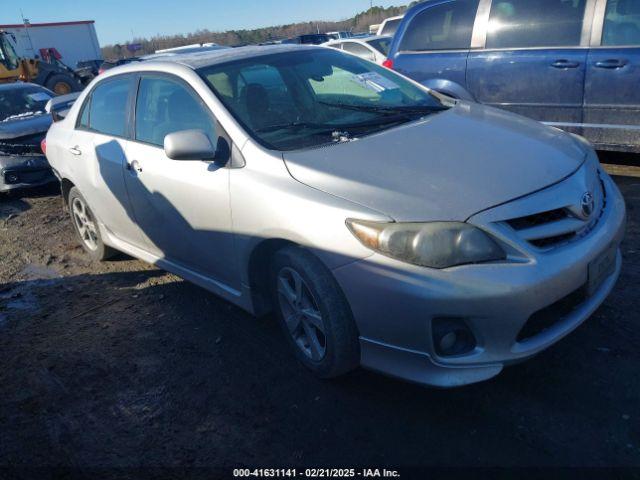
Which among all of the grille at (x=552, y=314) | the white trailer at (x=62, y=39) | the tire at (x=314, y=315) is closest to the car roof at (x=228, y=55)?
the tire at (x=314, y=315)

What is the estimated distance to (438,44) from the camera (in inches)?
238

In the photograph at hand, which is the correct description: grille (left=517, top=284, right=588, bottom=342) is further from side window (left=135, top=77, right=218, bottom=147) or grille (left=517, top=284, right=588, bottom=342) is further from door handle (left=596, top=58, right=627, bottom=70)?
door handle (left=596, top=58, right=627, bottom=70)

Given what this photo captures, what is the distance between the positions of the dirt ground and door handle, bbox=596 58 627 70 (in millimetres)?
1934

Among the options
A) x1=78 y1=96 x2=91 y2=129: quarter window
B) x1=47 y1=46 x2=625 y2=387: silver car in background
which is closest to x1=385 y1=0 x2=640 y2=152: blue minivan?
x1=47 y1=46 x2=625 y2=387: silver car in background

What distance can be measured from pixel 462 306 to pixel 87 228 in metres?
3.79

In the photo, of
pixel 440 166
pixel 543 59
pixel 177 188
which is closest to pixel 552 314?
pixel 440 166

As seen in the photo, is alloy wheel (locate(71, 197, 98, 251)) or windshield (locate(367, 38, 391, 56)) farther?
windshield (locate(367, 38, 391, 56))

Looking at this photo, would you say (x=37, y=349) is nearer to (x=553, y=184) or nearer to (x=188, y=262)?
(x=188, y=262)

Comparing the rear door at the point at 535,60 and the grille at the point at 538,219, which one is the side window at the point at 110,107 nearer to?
the grille at the point at 538,219

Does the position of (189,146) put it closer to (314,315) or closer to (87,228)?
(314,315)

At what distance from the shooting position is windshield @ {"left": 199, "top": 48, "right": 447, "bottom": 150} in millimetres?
3031

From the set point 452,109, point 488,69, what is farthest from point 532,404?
point 488,69

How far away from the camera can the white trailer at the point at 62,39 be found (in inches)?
1049

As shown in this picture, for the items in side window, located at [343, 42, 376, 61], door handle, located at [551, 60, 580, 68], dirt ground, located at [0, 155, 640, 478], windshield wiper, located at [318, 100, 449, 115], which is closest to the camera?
dirt ground, located at [0, 155, 640, 478]
